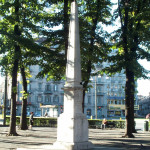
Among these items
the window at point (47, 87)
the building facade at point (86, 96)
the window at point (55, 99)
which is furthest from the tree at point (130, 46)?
the window at point (47, 87)

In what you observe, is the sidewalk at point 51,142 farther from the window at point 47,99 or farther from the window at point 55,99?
the window at point 47,99

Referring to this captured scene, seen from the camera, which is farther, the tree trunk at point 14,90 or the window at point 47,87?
the window at point 47,87

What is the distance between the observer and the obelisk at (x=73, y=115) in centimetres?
1012

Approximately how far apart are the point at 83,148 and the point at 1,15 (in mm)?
11636

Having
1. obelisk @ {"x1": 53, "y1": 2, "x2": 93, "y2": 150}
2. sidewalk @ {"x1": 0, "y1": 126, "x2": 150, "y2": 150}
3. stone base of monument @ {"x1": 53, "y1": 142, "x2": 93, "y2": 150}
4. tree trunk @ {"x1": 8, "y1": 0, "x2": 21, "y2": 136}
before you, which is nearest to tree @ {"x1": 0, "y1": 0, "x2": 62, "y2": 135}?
tree trunk @ {"x1": 8, "y1": 0, "x2": 21, "y2": 136}

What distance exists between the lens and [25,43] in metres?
16.3

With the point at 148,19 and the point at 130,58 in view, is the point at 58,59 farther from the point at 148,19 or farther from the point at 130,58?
the point at 148,19

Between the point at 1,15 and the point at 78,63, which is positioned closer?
the point at 78,63

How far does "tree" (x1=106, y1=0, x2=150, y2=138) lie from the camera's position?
1711 cm

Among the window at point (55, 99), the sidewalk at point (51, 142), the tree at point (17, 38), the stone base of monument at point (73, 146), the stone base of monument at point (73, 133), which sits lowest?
the sidewalk at point (51, 142)

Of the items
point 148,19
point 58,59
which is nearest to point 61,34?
point 58,59

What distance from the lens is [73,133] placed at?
10039 millimetres

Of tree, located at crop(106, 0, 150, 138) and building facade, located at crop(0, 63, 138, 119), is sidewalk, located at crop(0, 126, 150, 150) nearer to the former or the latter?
tree, located at crop(106, 0, 150, 138)

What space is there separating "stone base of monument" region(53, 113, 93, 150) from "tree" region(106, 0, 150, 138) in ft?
24.3
